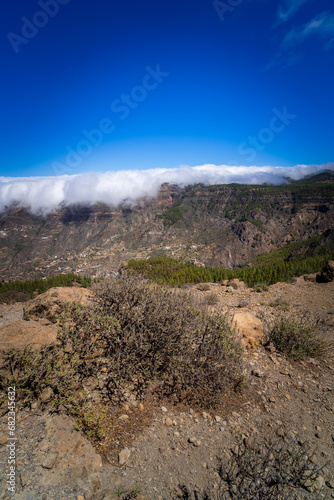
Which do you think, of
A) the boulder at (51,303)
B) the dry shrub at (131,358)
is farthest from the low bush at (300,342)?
the boulder at (51,303)

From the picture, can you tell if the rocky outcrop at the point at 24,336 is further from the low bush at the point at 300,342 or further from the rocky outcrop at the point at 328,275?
the rocky outcrop at the point at 328,275

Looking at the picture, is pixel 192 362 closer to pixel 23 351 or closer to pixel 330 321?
pixel 23 351

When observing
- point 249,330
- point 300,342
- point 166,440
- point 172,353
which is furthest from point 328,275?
point 166,440

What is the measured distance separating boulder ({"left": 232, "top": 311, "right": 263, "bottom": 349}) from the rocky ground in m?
1.03

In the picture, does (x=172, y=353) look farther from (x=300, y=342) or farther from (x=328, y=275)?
(x=328, y=275)

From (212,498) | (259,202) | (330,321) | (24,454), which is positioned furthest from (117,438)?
(259,202)

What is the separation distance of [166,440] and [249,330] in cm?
408

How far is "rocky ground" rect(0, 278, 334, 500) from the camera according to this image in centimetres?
268

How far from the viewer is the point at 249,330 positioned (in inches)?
259

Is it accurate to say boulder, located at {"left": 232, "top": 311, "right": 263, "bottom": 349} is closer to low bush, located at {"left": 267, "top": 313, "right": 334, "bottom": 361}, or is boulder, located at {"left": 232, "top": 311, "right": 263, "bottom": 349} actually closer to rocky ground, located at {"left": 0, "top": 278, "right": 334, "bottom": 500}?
low bush, located at {"left": 267, "top": 313, "right": 334, "bottom": 361}

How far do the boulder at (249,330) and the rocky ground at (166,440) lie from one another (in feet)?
3.38

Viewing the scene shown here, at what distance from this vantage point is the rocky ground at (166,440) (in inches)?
106

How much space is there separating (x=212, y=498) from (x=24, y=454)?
2.59 metres

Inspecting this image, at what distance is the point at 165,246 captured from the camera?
521 feet
